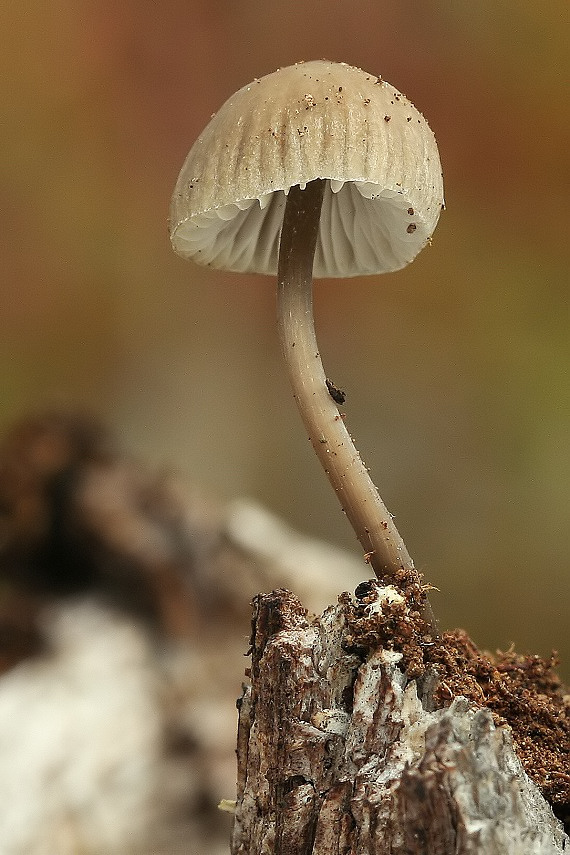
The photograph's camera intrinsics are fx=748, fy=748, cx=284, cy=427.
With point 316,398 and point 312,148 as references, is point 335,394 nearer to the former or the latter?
point 316,398

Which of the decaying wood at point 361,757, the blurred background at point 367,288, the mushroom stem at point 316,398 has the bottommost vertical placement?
the decaying wood at point 361,757

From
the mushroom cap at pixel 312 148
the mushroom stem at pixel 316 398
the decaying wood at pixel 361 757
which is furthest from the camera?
the mushroom stem at pixel 316 398

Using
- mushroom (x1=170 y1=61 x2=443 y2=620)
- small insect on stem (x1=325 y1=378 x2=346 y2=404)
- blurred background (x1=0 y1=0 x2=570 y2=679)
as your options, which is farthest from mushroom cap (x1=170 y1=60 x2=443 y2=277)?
blurred background (x1=0 y1=0 x2=570 y2=679)

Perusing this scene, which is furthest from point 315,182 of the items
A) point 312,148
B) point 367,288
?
point 367,288

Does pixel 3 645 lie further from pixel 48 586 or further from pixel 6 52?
pixel 6 52

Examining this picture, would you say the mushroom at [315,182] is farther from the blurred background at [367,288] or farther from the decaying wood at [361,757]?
the blurred background at [367,288]

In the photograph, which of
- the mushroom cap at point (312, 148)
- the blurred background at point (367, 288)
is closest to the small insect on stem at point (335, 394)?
the mushroom cap at point (312, 148)

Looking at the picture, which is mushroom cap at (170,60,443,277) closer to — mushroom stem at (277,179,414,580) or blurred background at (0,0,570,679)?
mushroom stem at (277,179,414,580)

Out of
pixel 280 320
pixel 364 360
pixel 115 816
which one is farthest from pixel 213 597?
pixel 280 320
